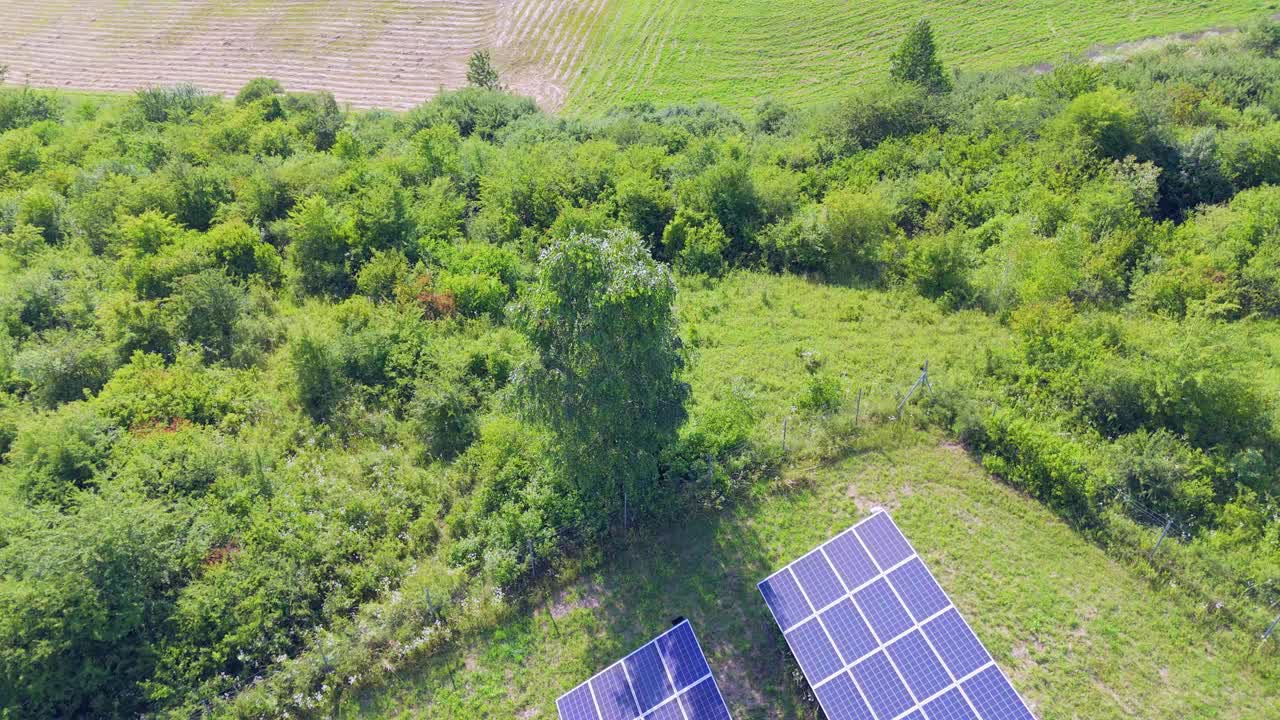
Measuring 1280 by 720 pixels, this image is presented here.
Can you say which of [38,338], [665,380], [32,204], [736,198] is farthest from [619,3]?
[665,380]

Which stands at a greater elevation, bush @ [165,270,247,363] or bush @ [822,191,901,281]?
bush @ [822,191,901,281]

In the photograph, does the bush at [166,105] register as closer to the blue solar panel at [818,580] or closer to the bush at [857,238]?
the bush at [857,238]

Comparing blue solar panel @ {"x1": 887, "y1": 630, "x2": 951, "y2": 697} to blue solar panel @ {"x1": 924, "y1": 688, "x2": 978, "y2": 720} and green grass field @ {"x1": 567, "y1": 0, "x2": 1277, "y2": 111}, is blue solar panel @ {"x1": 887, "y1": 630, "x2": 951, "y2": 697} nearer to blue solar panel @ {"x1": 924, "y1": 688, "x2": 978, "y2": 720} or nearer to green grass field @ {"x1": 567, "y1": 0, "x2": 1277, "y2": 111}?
blue solar panel @ {"x1": 924, "y1": 688, "x2": 978, "y2": 720}

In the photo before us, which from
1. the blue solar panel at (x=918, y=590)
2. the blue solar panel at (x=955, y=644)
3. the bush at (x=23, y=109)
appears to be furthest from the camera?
the bush at (x=23, y=109)

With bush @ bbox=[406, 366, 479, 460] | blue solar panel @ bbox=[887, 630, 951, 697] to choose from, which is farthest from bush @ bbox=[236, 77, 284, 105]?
blue solar panel @ bbox=[887, 630, 951, 697]

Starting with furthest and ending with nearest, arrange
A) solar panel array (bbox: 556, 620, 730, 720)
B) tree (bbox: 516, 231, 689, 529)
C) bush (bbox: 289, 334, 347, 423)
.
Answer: bush (bbox: 289, 334, 347, 423) < tree (bbox: 516, 231, 689, 529) < solar panel array (bbox: 556, 620, 730, 720)

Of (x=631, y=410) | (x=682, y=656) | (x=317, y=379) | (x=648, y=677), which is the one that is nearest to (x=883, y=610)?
(x=682, y=656)

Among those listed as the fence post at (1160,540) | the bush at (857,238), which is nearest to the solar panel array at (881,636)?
the fence post at (1160,540)

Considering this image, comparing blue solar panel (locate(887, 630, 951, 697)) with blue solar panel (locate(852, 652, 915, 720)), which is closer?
blue solar panel (locate(852, 652, 915, 720))
